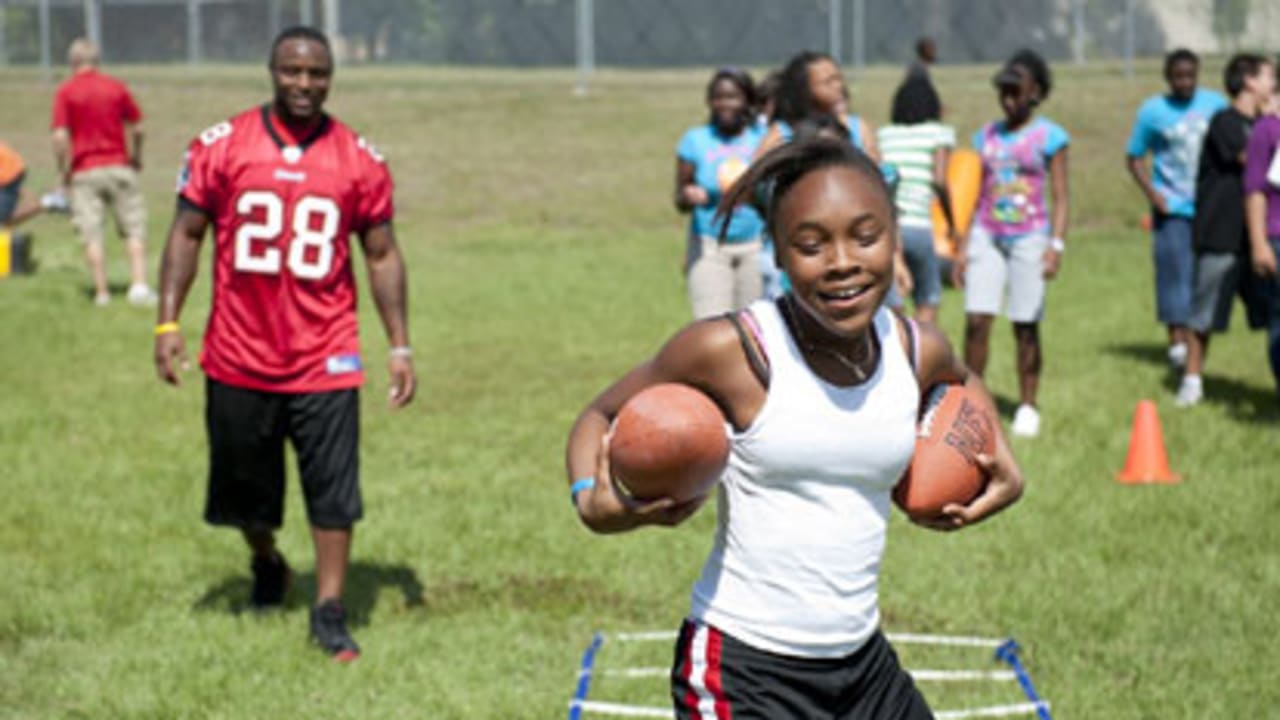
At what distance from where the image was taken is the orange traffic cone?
1070 cm

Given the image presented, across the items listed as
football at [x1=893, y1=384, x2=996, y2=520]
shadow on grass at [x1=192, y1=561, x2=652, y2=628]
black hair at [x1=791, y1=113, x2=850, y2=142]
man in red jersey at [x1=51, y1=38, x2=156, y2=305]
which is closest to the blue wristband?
football at [x1=893, y1=384, x2=996, y2=520]

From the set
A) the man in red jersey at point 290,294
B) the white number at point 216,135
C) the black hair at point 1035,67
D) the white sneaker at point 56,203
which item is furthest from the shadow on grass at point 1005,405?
the white sneaker at point 56,203

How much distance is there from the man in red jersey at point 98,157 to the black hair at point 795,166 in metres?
14.2

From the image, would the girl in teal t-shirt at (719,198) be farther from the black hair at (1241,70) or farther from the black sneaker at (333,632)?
the black sneaker at (333,632)

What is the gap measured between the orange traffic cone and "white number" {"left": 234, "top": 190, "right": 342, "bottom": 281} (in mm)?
5266

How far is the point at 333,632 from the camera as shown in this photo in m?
7.66

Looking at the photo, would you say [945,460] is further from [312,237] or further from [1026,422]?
[1026,422]

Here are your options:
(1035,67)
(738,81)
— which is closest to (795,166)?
(738,81)

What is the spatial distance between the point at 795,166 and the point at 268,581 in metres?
4.66

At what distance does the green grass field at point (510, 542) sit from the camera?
24.0 feet

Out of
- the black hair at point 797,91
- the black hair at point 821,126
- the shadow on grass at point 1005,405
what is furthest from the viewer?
the shadow on grass at point 1005,405

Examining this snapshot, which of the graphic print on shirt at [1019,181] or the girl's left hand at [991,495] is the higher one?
the graphic print on shirt at [1019,181]

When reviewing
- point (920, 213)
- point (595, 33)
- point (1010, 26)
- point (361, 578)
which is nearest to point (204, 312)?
point (920, 213)

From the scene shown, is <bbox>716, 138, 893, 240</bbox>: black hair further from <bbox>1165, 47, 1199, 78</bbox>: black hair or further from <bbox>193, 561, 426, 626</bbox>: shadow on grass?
<bbox>1165, 47, 1199, 78</bbox>: black hair
